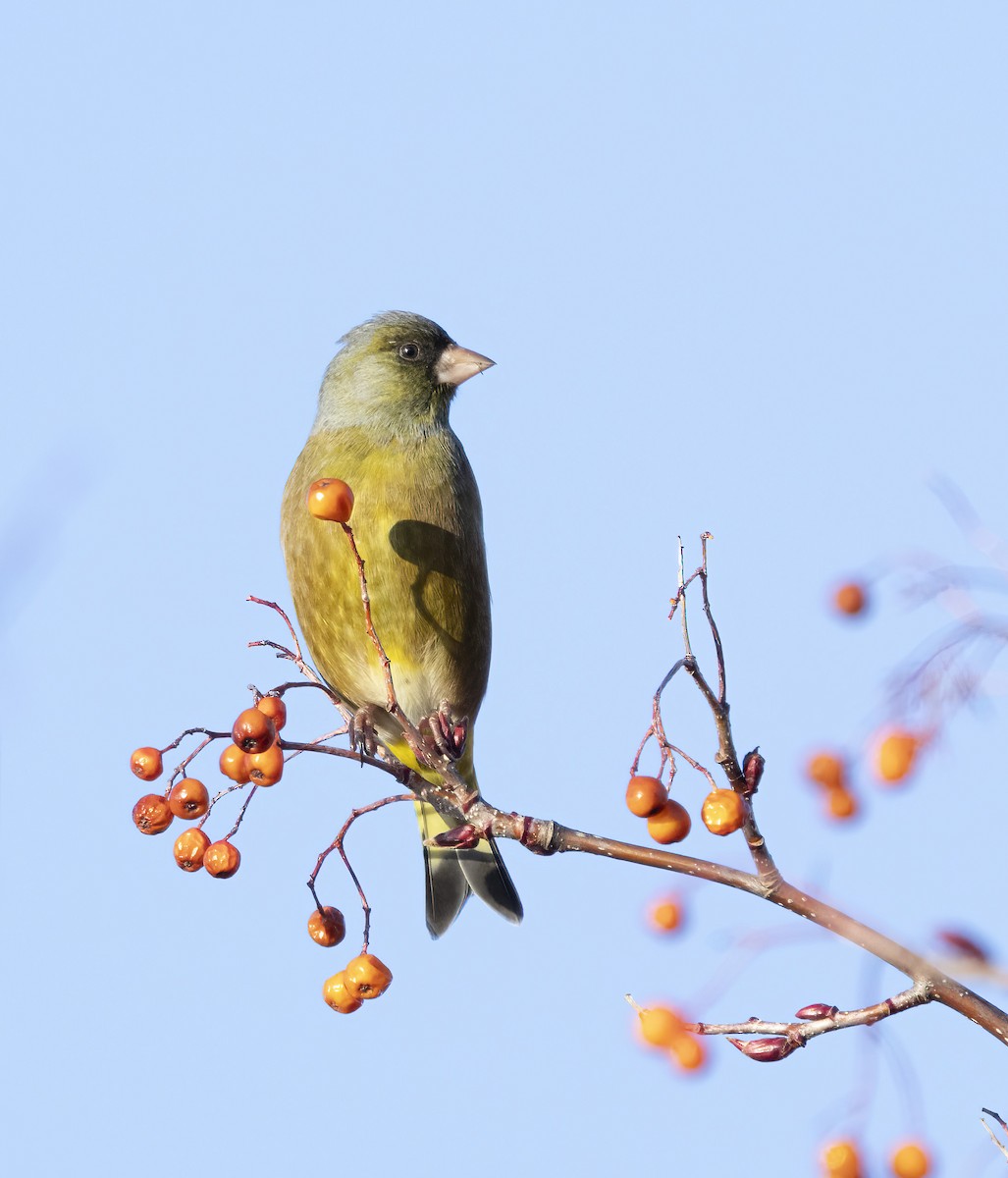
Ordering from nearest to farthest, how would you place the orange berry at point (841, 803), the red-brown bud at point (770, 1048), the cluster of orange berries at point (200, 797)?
the red-brown bud at point (770, 1048), the orange berry at point (841, 803), the cluster of orange berries at point (200, 797)

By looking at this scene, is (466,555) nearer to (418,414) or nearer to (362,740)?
→ (418,414)

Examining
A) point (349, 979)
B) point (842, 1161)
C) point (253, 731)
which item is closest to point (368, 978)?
point (349, 979)

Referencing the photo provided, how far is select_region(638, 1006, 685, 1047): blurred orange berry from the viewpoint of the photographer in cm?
208

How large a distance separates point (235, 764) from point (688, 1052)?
1.08 meters

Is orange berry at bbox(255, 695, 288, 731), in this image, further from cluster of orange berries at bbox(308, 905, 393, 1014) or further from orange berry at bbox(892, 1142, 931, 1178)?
orange berry at bbox(892, 1142, 931, 1178)

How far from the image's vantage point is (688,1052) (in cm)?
211

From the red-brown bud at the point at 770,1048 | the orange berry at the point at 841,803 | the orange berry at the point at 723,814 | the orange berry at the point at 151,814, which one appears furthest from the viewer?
the orange berry at the point at 151,814

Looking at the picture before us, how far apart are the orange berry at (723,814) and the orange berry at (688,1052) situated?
336 millimetres

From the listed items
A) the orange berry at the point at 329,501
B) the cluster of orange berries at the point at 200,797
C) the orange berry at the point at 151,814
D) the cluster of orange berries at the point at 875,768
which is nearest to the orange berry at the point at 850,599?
the cluster of orange berries at the point at 875,768

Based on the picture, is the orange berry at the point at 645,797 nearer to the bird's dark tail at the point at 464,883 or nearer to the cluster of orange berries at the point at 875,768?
the cluster of orange berries at the point at 875,768

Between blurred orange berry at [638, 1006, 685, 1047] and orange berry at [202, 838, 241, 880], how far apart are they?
102 centimetres

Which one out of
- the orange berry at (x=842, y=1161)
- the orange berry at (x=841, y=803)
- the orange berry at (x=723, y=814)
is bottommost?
the orange berry at (x=842, y=1161)

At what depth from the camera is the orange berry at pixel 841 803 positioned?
7.25 ft

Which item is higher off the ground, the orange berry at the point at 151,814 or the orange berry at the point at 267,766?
the orange berry at the point at 267,766
